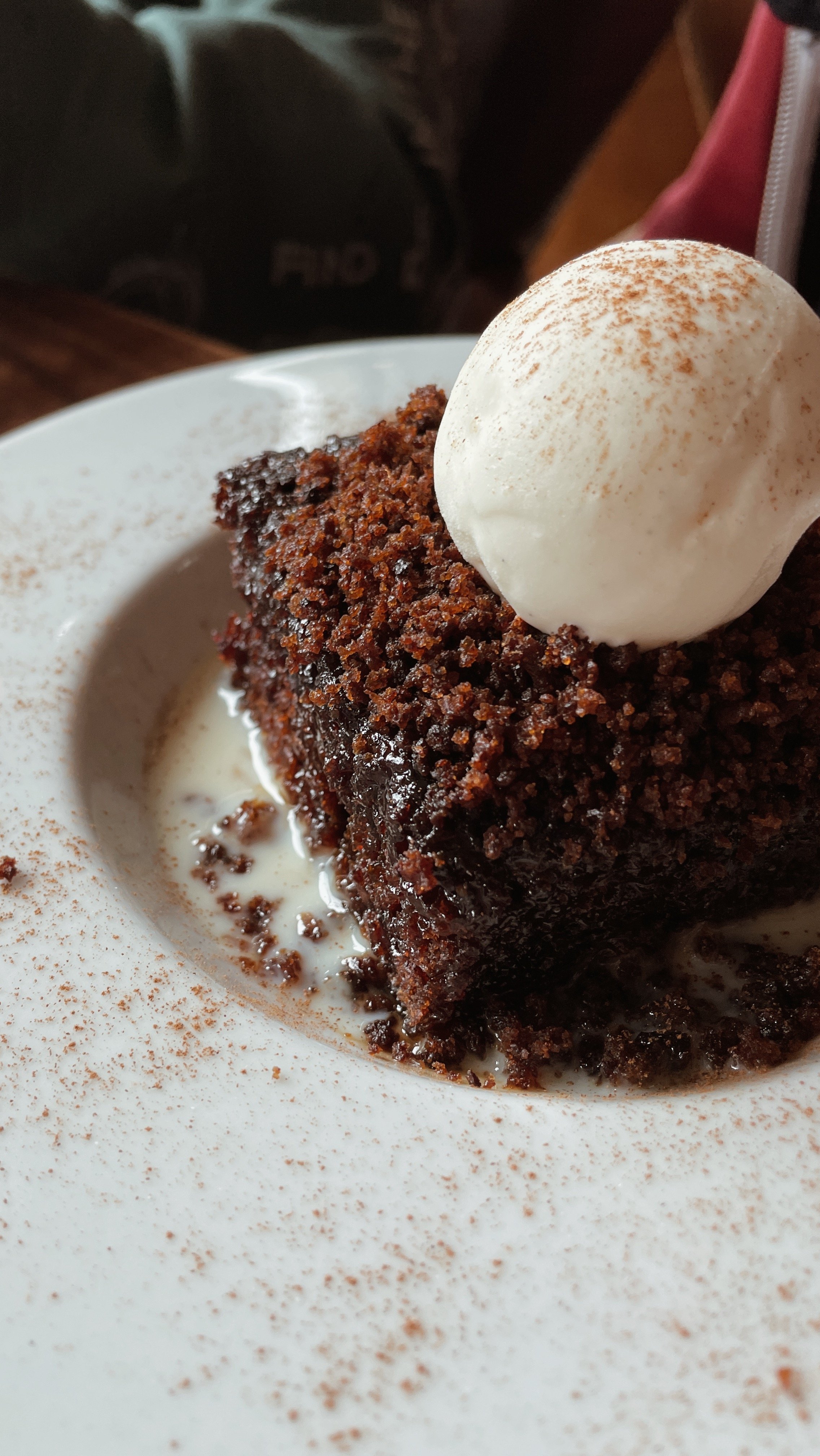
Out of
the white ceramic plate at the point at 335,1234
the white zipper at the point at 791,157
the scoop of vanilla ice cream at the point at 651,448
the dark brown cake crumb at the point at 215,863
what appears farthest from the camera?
the white zipper at the point at 791,157

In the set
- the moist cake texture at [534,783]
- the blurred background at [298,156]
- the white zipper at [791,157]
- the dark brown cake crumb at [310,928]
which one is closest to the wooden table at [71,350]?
the blurred background at [298,156]

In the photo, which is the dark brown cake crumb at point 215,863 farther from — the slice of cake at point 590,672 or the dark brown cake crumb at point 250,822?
the slice of cake at point 590,672

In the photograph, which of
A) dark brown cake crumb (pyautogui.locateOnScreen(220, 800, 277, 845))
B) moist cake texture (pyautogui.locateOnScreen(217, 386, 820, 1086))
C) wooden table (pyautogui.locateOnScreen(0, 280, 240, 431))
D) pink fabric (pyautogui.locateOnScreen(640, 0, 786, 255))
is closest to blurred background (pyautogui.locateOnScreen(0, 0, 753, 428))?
wooden table (pyautogui.locateOnScreen(0, 280, 240, 431))

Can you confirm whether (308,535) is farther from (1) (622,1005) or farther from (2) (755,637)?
(1) (622,1005)

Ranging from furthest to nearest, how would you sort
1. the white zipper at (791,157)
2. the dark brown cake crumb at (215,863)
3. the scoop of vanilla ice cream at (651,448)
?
the white zipper at (791,157) → the dark brown cake crumb at (215,863) → the scoop of vanilla ice cream at (651,448)

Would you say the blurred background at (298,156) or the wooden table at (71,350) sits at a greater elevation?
the blurred background at (298,156)

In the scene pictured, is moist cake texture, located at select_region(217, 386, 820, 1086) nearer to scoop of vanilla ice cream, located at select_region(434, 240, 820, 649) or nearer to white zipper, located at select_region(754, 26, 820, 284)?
scoop of vanilla ice cream, located at select_region(434, 240, 820, 649)

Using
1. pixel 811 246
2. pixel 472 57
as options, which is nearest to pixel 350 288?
pixel 472 57

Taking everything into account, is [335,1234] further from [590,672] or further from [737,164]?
[737,164]
